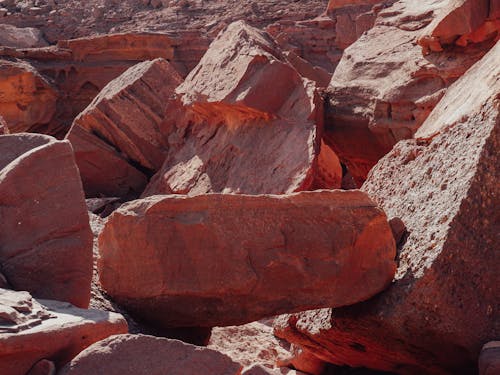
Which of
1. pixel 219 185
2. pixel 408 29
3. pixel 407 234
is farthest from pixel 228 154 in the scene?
pixel 407 234

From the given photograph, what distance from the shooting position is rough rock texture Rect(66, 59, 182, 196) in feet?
22.7

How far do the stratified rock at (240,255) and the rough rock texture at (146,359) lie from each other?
0.79 meters

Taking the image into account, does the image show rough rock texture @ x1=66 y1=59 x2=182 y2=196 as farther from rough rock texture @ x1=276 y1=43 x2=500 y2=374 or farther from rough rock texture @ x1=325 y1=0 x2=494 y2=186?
rough rock texture @ x1=276 y1=43 x2=500 y2=374

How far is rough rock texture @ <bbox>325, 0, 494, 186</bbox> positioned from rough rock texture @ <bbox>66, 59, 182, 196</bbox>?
5.14ft

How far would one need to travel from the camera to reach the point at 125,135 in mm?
6898

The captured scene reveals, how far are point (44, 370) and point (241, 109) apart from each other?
12.0 feet

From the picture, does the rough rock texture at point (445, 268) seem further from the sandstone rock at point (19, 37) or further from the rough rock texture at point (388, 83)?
the sandstone rock at point (19, 37)

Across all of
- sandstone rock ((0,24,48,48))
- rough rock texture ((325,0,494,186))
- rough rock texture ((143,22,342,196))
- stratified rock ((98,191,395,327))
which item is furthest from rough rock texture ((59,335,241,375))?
sandstone rock ((0,24,48,48))

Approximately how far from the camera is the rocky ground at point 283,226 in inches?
110

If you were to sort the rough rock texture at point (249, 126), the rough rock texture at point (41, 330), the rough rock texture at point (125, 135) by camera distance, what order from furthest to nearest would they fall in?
1. the rough rock texture at point (125, 135)
2. the rough rock texture at point (249, 126)
3. the rough rock texture at point (41, 330)

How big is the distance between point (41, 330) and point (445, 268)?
160cm

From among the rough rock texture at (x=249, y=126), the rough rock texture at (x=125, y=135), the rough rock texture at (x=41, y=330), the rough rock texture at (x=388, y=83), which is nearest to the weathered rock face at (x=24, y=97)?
the rough rock texture at (x=125, y=135)

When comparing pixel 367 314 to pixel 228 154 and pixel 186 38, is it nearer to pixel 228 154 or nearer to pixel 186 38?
pixel 228 154

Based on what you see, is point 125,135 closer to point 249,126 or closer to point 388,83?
point 249,126
